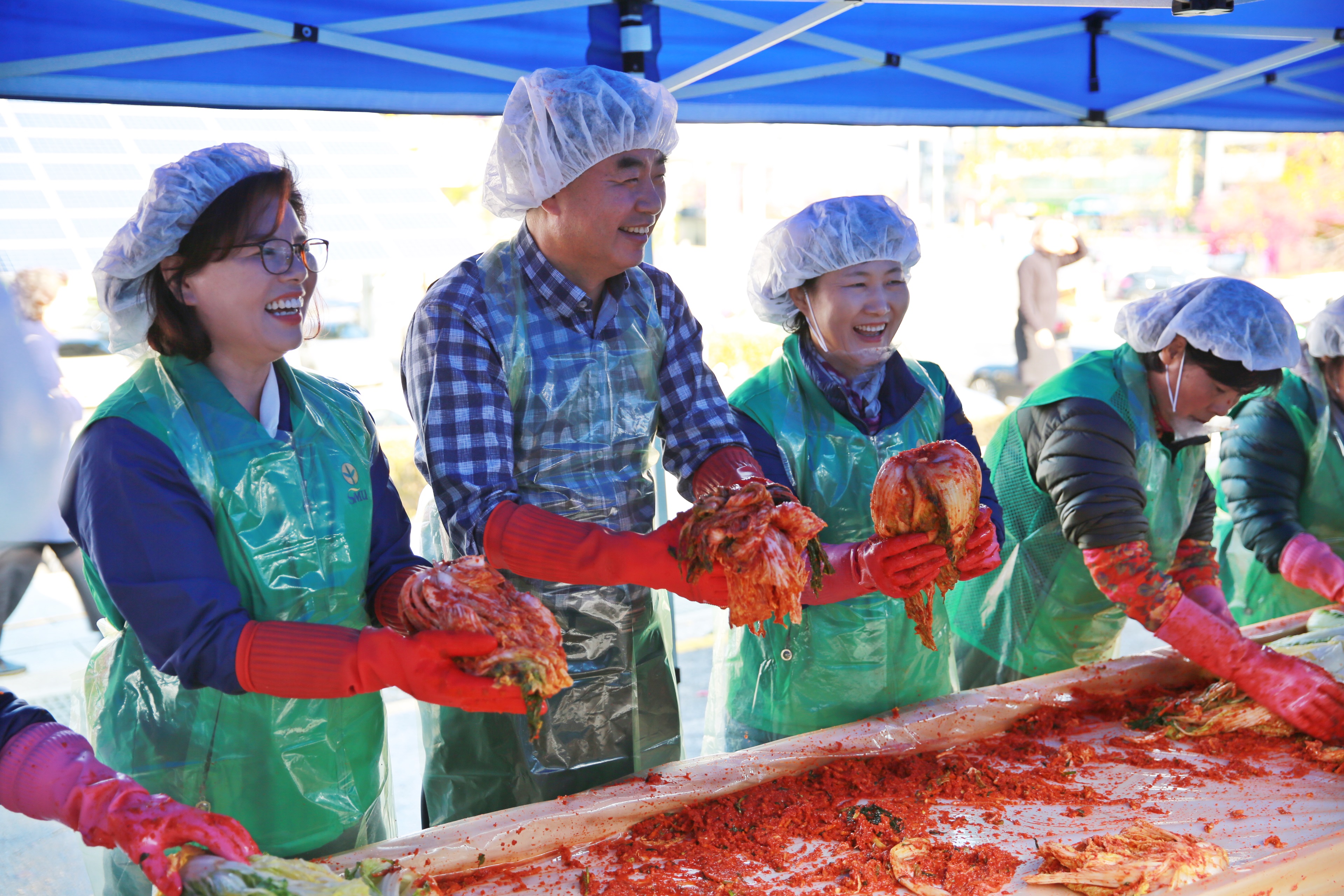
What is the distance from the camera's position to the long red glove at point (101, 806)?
1.60 m

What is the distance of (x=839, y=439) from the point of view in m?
2.88

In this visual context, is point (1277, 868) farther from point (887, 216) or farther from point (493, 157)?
point (493, 157)

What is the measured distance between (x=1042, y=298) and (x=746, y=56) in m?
6.73

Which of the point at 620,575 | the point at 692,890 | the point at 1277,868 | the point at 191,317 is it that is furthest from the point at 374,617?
the point at 1277,868

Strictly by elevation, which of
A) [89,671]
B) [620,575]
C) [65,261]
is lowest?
[89,671]

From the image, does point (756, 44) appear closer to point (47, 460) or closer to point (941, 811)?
point (941, 811)

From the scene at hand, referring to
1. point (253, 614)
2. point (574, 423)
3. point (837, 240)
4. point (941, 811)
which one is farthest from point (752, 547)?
point (837, 240)

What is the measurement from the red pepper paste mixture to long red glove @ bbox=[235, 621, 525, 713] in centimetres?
44

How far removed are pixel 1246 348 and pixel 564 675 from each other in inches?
91.8

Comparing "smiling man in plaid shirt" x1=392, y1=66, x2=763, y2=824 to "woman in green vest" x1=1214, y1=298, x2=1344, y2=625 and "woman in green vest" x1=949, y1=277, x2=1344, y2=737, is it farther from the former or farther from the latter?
"woman in green vest" x1=1214, y1=298, x2=1344, y2=625

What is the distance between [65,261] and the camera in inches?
139

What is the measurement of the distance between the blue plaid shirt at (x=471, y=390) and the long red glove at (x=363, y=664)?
460 mm

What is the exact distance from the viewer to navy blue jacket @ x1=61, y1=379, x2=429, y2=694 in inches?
72.3

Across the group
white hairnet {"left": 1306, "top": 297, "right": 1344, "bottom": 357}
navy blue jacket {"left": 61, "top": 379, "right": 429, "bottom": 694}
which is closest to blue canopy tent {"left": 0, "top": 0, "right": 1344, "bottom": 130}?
white hairnet {"left": 1306, "top": 297, "right": 1344, "bottom": 357}
